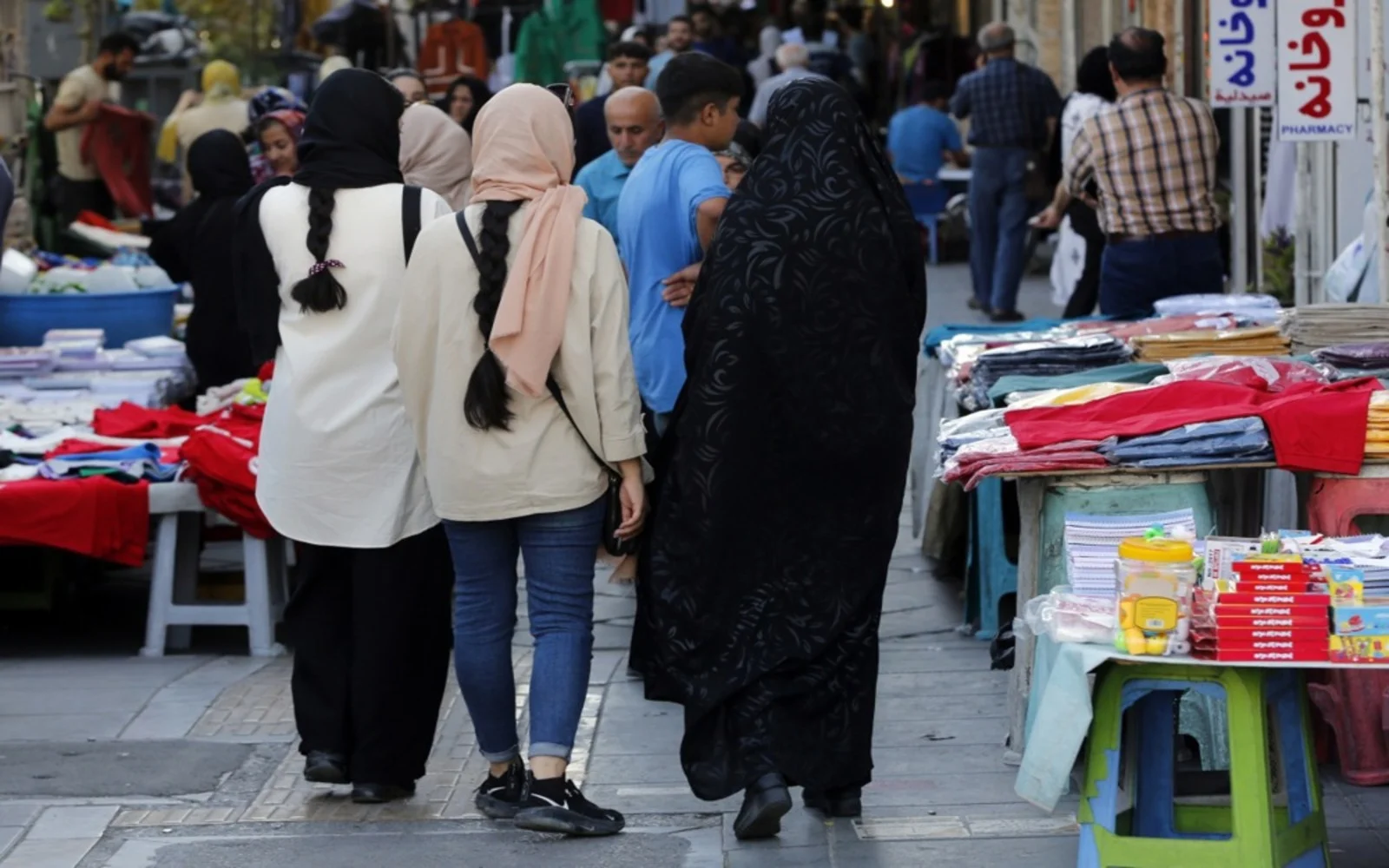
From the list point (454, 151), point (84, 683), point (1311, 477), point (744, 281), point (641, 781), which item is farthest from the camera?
point (454, 151)

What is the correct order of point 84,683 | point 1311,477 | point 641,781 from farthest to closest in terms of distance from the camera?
1. point 84,683
2. point 641,781
3. point 1311,477

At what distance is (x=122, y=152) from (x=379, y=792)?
11.5 metres

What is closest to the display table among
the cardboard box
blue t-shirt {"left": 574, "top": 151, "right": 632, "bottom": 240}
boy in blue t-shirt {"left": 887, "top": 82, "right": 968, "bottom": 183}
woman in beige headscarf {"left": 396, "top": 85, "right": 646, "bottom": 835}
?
blue t-shirt {"left": 574, "top": 151, "right": 632, "bottom": 240}

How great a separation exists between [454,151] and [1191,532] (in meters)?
3.35

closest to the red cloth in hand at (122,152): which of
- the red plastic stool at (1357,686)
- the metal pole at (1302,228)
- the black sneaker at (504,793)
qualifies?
the metal pole at (1302,228)

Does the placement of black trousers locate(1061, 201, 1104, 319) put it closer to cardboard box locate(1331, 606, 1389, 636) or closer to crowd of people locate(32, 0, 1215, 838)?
crowd of people locate(32, 0, 1215, 838)

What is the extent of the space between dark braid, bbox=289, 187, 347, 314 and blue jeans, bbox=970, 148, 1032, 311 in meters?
9.66

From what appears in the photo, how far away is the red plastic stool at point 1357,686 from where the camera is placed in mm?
5336

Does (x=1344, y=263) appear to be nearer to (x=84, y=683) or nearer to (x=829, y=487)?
(x=829, y=487)

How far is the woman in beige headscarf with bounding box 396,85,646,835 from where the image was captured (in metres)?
5.11

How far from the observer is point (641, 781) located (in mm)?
5895

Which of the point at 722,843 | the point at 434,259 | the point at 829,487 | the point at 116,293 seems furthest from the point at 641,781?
the point at 116,293

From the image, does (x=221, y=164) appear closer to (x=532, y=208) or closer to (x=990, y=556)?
(x=990, y=556)

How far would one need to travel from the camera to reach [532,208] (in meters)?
5.13
